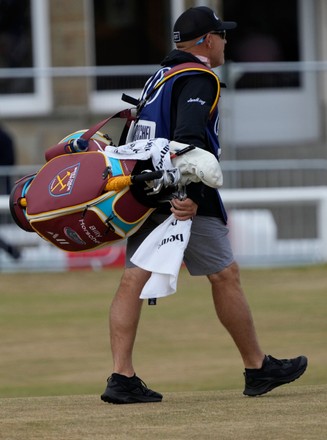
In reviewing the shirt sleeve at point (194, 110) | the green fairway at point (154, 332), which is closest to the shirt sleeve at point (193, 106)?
the shirt sleeve at point (194, 110)

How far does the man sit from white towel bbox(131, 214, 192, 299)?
2.9 inches

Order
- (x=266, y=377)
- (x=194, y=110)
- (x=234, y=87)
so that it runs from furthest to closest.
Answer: (x=234, y=87), (x=266, y=377), (x=194, y=110)

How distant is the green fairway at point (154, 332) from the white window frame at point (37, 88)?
2922 millimetres

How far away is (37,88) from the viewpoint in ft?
52.4

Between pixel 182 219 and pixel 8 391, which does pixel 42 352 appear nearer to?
pixel 8 391

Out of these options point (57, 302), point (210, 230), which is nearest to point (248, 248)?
point (57, 302)

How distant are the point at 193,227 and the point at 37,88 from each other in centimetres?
963

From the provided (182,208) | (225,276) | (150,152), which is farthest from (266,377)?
(150,152)

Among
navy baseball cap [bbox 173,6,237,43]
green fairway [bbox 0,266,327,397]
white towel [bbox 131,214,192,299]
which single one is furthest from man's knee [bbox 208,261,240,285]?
green fairway [bbox 0,266,327,397]

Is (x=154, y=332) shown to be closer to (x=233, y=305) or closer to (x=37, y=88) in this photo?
(x=233, y=305)

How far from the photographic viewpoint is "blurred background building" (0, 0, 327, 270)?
1463 cm

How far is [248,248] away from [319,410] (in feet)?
26.9

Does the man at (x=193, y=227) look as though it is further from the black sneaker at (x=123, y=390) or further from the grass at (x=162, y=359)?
the grass at (x=162, y=359)

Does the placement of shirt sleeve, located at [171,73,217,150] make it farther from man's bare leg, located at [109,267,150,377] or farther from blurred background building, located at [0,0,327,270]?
blurred background building, located at [0,0,327,270]
